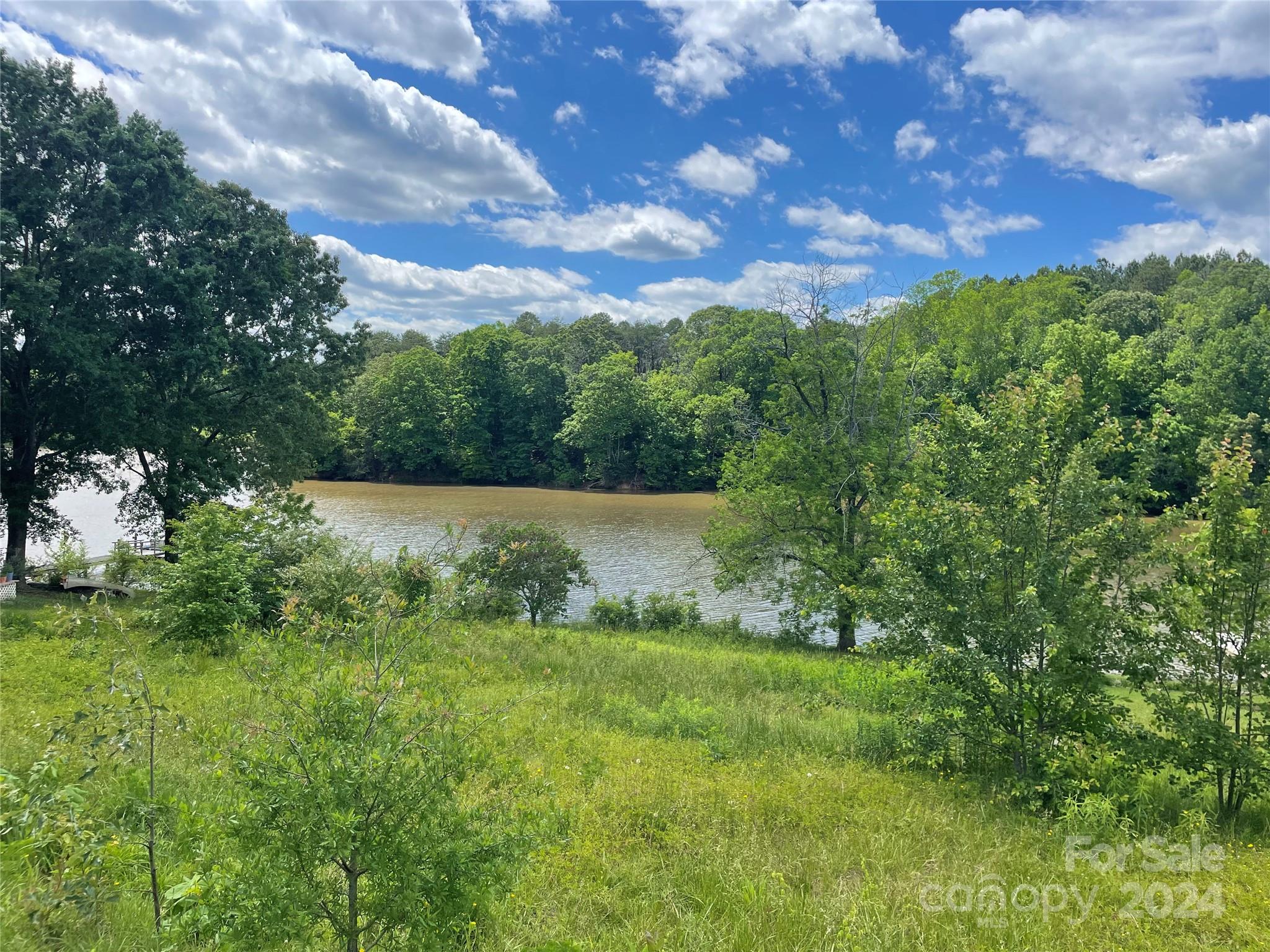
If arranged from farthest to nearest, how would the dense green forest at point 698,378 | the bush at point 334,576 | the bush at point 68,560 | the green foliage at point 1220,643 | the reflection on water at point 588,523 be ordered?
the dense green forest at point 698,378 < the reflection on water at point 588,523 < the bush at point 68,560 < the bush at point 334,576 < the green foliage at point 1220,643

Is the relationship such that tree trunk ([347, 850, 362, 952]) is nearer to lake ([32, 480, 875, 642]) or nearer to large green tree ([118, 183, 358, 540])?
lake ([32, 480, 875, 642])

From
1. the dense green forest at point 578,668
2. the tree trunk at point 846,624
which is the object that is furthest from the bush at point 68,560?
the tree trunk at point 846,624

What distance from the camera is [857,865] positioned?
518 centimetres

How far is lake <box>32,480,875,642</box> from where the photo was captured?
24562 mm

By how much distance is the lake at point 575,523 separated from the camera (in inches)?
967

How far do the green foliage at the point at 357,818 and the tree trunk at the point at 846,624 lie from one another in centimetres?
1437

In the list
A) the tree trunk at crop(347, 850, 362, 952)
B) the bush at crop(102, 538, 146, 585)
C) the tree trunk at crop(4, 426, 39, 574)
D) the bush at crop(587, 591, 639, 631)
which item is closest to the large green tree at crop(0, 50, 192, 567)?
the tree trunk at crop(4, 426, 39, 574)

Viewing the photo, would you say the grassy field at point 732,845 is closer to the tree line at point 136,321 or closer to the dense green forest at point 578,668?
the dense green forest at point 578,668

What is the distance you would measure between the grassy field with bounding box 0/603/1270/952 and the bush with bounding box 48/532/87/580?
7948mm

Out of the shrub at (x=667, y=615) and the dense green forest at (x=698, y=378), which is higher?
the dense green forest at (x=698, y=378)

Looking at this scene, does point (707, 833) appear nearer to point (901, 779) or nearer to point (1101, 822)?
point (901, 779)

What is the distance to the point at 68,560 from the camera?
16625 millimetres

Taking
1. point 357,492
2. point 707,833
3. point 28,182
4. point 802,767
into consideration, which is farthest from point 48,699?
point 357,492

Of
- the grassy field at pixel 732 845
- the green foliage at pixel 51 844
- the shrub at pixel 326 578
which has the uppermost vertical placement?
the green foliage at pixel 51 844
